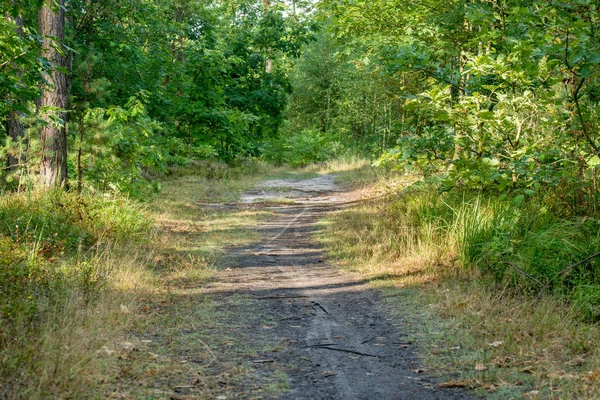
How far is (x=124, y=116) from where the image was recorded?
32.5ft

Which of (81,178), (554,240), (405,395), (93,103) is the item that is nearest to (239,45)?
(93,103)

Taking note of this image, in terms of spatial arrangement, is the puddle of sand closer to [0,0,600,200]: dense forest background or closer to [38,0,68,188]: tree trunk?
[0,0,600,200]: dense forest background

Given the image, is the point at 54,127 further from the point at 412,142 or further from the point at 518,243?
the point at 518,243

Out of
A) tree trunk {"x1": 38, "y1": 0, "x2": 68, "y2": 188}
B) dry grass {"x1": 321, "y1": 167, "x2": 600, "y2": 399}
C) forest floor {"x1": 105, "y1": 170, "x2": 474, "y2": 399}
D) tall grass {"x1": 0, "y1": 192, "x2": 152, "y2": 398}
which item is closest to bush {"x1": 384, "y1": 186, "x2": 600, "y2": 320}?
dry grass {"x1": 321, "y1": 167, "x2": 600, "y2": 399}

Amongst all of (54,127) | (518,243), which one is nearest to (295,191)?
(54,127)

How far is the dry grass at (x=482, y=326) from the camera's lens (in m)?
4.11

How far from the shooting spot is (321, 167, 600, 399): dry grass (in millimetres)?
4109

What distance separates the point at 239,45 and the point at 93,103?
44.8ft

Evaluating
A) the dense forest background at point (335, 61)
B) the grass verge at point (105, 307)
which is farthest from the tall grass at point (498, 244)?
the grass verge at point (105, 307)

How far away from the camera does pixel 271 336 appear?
209 inches

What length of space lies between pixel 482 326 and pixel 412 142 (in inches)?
139

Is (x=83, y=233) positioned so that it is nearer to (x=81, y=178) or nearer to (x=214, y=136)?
(x=81, y=178)

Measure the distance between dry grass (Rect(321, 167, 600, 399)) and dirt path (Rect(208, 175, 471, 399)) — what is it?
30cm

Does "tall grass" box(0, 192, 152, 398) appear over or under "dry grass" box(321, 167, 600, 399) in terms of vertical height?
over
